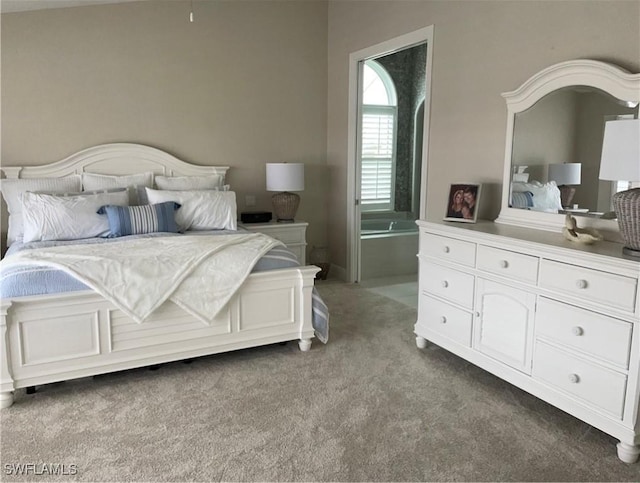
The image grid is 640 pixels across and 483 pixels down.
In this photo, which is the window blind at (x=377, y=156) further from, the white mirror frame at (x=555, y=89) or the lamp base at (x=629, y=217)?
the lamp base at (x=629, y=217)

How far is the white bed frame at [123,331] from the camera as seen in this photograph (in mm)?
2746

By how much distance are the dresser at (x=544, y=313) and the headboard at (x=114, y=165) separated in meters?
2.52

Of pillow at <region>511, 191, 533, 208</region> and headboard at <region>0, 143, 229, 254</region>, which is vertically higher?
headboard at <region>0, 143, 229, 254</region>

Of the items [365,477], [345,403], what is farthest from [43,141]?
[365,477]

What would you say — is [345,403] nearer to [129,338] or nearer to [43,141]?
[129,338]

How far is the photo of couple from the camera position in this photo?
337 cm

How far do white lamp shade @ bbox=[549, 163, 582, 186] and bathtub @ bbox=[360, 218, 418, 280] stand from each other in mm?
2487

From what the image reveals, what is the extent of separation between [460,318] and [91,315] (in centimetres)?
214

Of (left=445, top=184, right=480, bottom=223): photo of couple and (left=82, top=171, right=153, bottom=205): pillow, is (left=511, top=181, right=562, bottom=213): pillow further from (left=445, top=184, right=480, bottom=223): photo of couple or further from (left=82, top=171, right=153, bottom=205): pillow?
(left=82, top=171, right=153, bottom=205): pillow

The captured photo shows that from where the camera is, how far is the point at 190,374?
3.15 metres

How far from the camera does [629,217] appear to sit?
2.34 meters

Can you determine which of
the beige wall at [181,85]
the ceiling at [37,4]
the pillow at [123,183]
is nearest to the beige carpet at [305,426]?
the pillow at [123,183]

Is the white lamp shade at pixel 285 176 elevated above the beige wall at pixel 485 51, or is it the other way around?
the beige wall at pixel 485 51

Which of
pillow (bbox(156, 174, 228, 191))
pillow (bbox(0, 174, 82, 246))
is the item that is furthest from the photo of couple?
pillow (bbox(0, 174, 82, 246))
